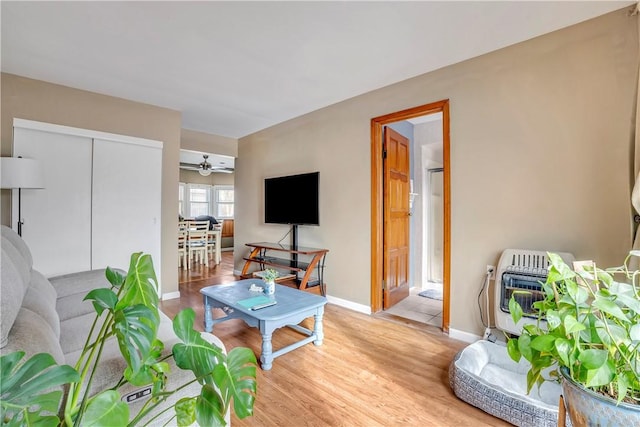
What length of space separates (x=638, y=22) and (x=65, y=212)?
5120mm

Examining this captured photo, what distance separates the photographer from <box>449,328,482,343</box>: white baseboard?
246 cm

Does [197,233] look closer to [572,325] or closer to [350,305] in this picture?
[350,305]

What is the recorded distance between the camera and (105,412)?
1.98 feet

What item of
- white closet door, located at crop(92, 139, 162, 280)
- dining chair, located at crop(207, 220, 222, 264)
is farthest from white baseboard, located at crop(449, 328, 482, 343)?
dining chair, located at crop(207, 220, 222, 264)

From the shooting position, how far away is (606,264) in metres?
1.93

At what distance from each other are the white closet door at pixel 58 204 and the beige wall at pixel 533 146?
3.16m

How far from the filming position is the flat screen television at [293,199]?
146 inches

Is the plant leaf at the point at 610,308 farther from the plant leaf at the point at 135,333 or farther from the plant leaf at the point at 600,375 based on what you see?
the plant leaf at the point at 135,333

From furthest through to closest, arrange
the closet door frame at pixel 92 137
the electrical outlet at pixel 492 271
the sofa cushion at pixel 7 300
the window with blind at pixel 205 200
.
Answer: the window with blind at pixel 205 200 < the closet door frame at pixel 92 137 < the electrical outlet at pixel 492 271 < the sofa cushion at pixel 7 300

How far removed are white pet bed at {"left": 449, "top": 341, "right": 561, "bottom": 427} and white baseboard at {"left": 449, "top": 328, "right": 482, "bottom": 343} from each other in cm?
38

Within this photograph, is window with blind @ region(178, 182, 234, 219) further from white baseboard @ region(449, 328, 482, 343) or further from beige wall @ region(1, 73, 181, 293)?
white baseboard @ region(449, 328, 482, 343)

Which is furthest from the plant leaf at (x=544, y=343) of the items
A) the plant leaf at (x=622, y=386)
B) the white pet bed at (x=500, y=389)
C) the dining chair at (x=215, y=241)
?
the dining chair at (x=215, y=241)

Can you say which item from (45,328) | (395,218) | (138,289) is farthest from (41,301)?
(395,218)

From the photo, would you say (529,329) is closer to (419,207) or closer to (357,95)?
(357,95)
